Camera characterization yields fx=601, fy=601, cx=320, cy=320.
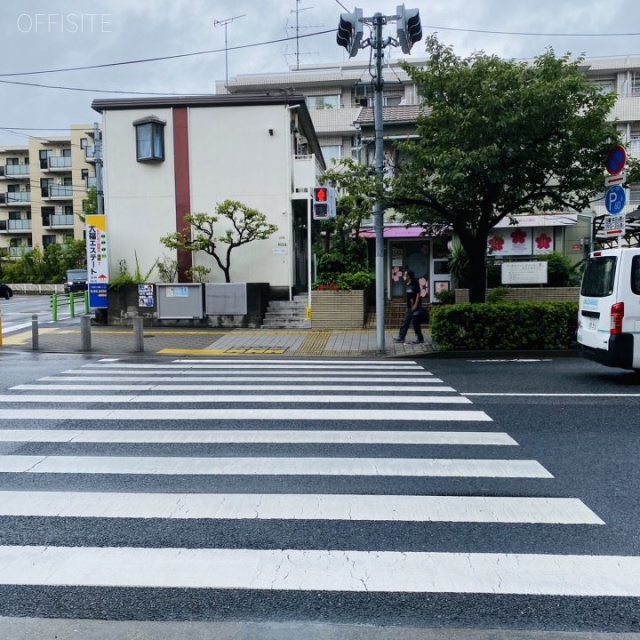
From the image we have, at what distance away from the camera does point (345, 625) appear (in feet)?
10.1

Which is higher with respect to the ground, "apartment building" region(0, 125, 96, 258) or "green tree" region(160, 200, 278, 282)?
"apartment building" region(0, 125, 96, 258)

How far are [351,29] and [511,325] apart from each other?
749cm

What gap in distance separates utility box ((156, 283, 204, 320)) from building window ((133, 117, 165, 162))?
5.08 metres

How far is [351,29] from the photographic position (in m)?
13.1

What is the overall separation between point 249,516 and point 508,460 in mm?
2674

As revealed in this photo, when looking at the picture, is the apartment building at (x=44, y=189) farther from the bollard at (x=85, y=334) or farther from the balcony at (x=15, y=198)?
the bollard at (x=85, y=334)

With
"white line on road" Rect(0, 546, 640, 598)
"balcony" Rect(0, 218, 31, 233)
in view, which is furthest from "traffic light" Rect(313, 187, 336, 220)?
"balcony" Rect(0, 218, 31, 233)

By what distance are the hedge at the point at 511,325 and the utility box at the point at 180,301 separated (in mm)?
9070

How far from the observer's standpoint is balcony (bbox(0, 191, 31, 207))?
56.0 metres

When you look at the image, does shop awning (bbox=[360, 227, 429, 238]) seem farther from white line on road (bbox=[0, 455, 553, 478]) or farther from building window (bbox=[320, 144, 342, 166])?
white line on road (bbox=[0, 455, 553, 478])

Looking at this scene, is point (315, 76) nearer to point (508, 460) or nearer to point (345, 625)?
point (508, 460)

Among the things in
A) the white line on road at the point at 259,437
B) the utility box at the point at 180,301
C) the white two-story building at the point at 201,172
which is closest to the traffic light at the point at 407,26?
the white two-story building at the point at 201,172

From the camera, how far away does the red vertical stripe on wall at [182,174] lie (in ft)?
71.4

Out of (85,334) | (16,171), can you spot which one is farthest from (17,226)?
(85,334)
